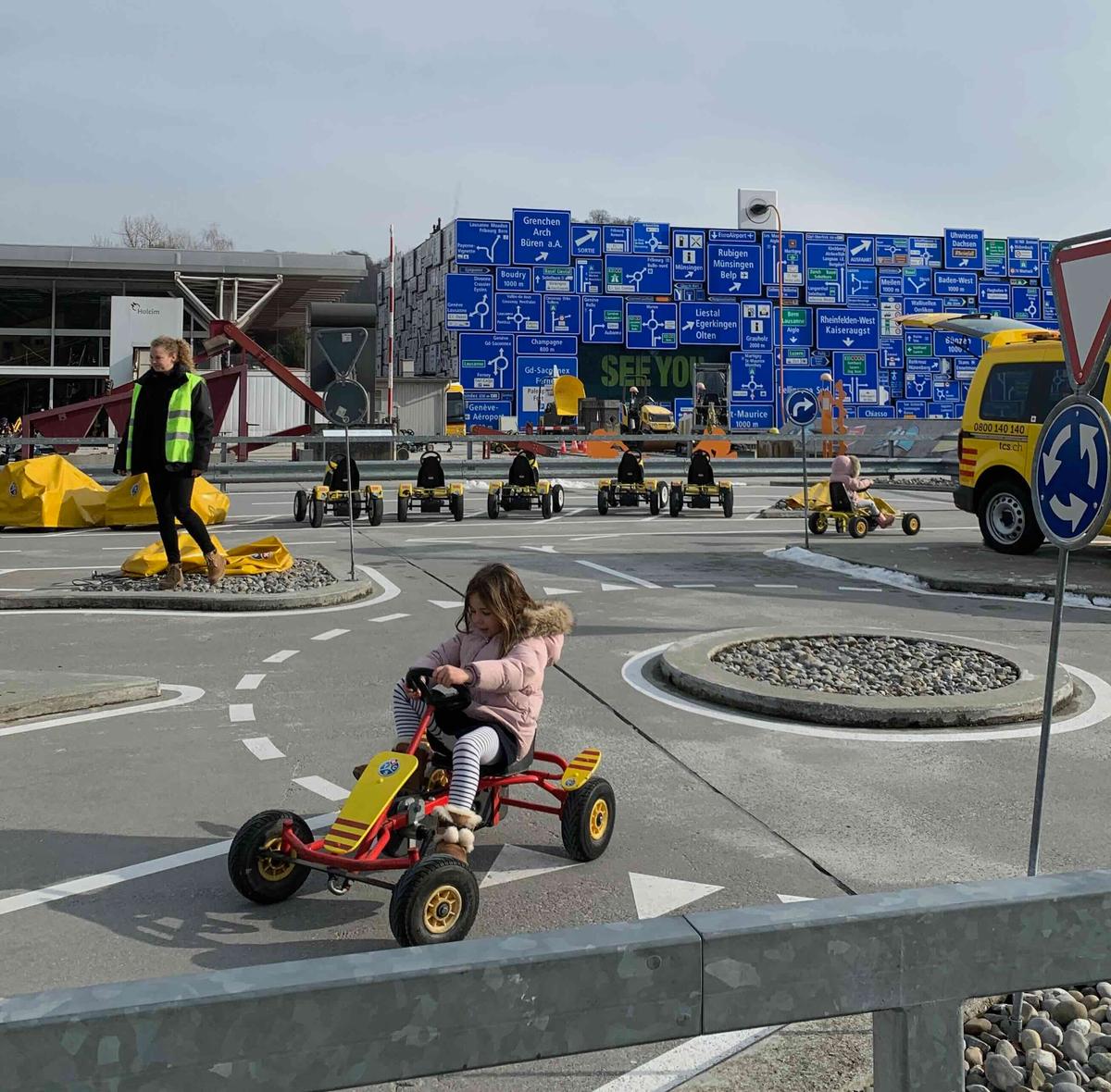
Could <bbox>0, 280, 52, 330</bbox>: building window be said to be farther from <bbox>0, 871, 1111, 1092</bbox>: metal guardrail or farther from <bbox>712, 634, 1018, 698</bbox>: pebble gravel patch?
<bbox>0, 871, 1111, 1092</bbox>: metal guardrail

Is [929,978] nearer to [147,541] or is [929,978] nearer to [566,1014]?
[566,1014]

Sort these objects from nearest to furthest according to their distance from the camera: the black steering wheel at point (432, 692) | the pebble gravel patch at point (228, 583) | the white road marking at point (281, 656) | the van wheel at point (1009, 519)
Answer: the black steering wheel at point (432, 692) → the white road marking at point (281, 656) → the pebble gravel patch at point (228, 583) → the van wheel at point (1009, 519)

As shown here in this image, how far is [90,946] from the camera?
11.9ft

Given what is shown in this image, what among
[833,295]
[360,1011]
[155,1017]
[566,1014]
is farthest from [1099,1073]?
[833,295]

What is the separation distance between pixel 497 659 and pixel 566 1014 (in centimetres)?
281

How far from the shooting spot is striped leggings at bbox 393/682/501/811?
4.11 m

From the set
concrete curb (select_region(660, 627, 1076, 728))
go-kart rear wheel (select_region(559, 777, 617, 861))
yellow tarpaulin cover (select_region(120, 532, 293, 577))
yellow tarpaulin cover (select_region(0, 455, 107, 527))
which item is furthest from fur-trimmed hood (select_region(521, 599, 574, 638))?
yellow tarpaulin cover (select_region(0, 455, 107, 527))

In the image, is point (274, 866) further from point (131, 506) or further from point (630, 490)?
point (630, 490)

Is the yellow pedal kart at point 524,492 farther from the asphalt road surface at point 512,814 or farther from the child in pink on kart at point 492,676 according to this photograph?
the child in pink on kart at point 492,676

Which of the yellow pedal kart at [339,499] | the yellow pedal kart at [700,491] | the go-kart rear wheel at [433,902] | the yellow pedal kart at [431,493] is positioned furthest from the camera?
the yellow pedal kart at [700,491]

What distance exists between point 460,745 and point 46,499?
597 inches

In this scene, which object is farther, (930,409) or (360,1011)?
(930,409)

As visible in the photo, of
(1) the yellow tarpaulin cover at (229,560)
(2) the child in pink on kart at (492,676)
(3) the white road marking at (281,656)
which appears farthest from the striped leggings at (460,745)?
(1) the yellow tarpaulin cover at (229,560)

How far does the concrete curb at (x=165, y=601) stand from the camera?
10.1 m
